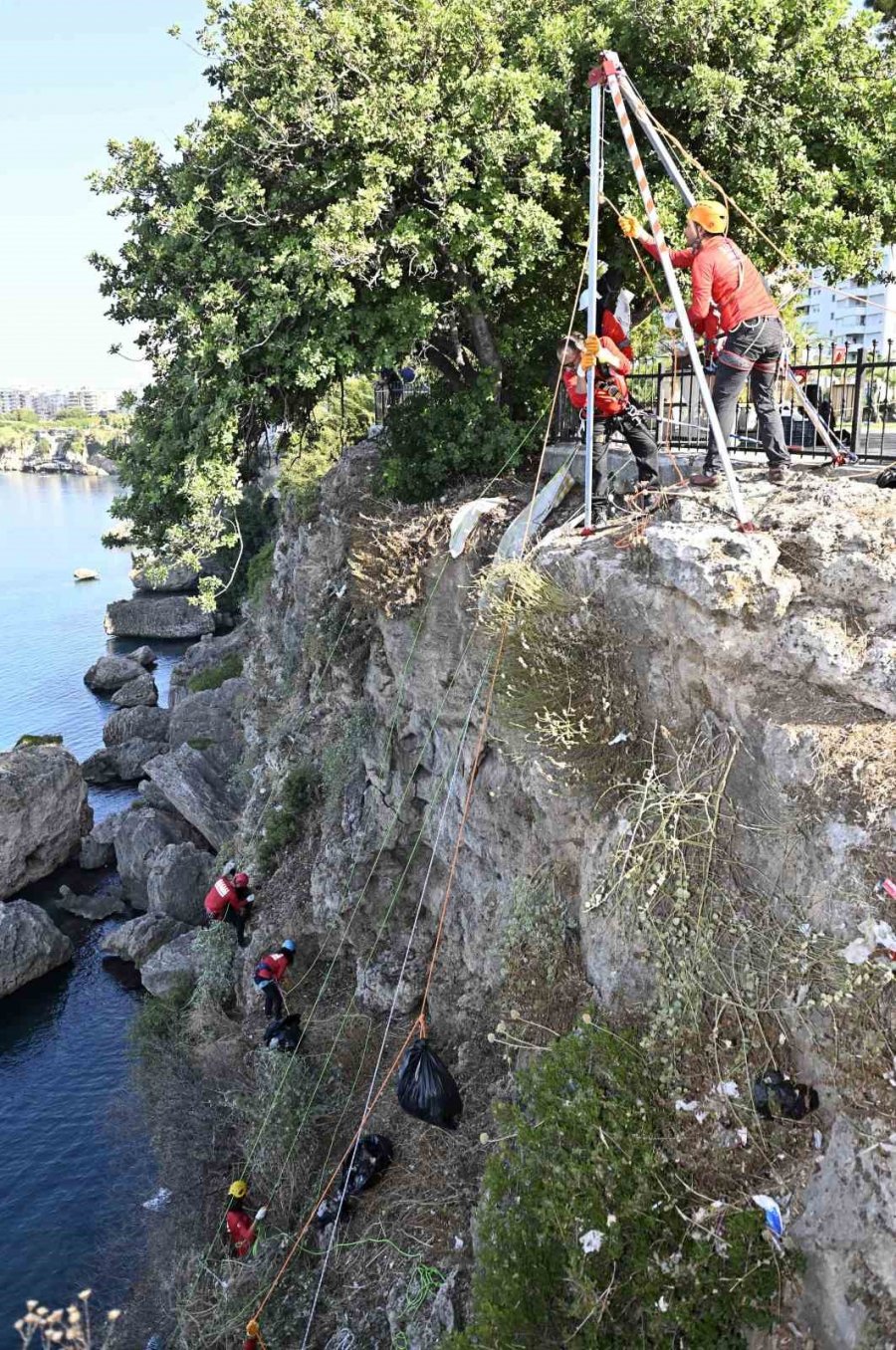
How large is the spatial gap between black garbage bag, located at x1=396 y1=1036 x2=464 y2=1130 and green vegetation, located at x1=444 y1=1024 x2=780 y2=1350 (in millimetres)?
1942

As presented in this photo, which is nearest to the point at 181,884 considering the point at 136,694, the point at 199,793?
the point at 199,793

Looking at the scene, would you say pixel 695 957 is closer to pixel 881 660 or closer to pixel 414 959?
pixel 881 660

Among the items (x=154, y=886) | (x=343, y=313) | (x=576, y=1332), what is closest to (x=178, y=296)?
(x=343, y=313)

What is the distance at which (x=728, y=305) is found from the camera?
836 centimetres

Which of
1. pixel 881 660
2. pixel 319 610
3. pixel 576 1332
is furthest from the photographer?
pixel 319 610

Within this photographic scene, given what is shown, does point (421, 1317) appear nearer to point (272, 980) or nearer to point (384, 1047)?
point (384, 1047)

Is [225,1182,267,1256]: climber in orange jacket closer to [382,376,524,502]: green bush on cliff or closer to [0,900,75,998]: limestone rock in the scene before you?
[382,376,524,502]: green bush on cliff

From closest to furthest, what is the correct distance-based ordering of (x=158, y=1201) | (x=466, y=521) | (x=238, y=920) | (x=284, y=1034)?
(x=466, y=521)
(x=284, y=1034)
(x=158, y=1201)
(x=238, y=920)

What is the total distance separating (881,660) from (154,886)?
21.4 metres

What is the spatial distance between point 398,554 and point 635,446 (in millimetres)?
3900

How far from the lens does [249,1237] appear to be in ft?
39.2

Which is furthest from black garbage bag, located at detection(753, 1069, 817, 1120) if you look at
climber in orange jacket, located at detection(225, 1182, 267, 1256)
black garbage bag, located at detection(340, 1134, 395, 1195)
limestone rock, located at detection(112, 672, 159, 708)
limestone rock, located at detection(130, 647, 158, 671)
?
limestone rock, located at detection(130, 647, 158, 671)

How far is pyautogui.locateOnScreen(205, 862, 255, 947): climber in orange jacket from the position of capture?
17.5 metres

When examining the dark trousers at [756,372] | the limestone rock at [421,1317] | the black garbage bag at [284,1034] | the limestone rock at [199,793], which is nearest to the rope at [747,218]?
the dark trousers at [756,372]
